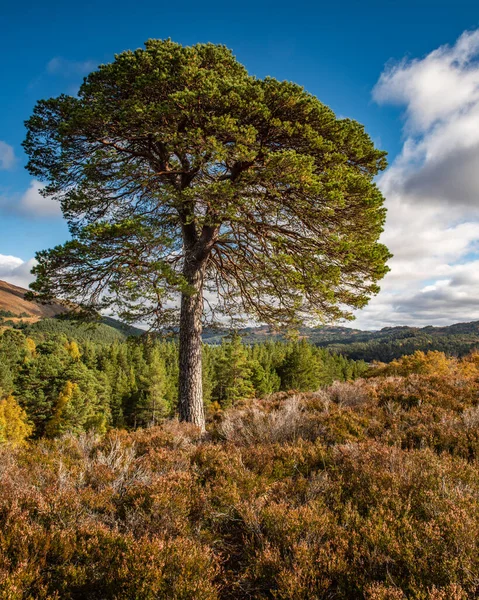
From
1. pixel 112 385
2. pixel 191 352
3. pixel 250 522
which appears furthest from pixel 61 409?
pixel 250 522

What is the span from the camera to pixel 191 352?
26.8ft

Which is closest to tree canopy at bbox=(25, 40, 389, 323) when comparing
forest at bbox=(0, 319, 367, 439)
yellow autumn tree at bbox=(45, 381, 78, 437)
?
forest at bbox=(0, 319, 367, 439)

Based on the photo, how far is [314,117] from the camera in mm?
7000

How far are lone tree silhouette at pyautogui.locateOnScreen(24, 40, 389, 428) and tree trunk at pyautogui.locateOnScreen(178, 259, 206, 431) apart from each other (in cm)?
3

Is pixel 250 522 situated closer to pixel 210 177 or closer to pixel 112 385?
pixel 210 177

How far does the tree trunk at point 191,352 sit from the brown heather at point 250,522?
3178mm

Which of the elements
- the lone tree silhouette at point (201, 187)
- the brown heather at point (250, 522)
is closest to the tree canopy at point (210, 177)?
the lone tree silhouette at point (201, 187)

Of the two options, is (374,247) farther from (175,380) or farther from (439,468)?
(175,380)

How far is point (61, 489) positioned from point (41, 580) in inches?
44.8

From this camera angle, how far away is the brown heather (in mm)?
2105

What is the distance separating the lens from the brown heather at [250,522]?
2.11 metres

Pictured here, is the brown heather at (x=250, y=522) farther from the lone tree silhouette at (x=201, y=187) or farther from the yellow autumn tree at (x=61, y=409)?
the yellow autumn tree at (x=61, y=409)

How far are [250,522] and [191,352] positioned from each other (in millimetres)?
5552

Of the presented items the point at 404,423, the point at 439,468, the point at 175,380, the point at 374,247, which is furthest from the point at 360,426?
the point at 175,380
